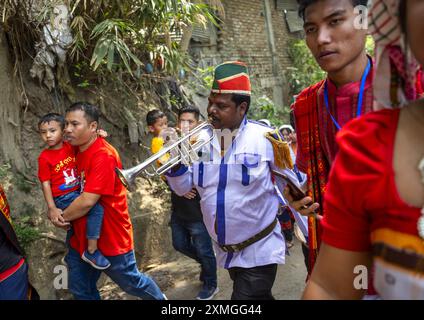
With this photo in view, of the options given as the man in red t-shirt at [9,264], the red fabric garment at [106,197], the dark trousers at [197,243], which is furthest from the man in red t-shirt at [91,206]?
the dark trousers at [197,243]

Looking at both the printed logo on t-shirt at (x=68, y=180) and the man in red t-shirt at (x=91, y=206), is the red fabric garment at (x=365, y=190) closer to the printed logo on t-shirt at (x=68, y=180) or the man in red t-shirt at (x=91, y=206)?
the man in red t-shirt at (x=91, y=206)

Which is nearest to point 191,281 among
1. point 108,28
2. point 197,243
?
point 197,243

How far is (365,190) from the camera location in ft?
2.67

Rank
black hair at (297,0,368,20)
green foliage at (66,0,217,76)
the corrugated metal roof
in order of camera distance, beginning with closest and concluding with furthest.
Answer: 1. black hair at (297,0,368,20)
2. green foliage at (66,0,217,76)
3. the corrugated metal roof

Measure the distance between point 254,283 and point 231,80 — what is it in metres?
1.39

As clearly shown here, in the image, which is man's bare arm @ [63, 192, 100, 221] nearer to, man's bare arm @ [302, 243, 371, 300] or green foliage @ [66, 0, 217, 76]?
green foliage @ [66, 0, 217, 76]

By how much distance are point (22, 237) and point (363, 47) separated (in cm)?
331

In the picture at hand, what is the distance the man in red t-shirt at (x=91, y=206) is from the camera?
279cm

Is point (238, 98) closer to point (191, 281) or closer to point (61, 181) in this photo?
point (61, 181)

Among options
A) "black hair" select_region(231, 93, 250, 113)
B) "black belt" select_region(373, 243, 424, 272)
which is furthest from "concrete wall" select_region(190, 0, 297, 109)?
"black belt" select_region(373, 243, 424, 272)

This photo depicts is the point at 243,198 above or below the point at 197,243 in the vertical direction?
above

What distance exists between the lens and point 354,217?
86 centimetres

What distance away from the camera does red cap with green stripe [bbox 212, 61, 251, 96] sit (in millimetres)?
2627
